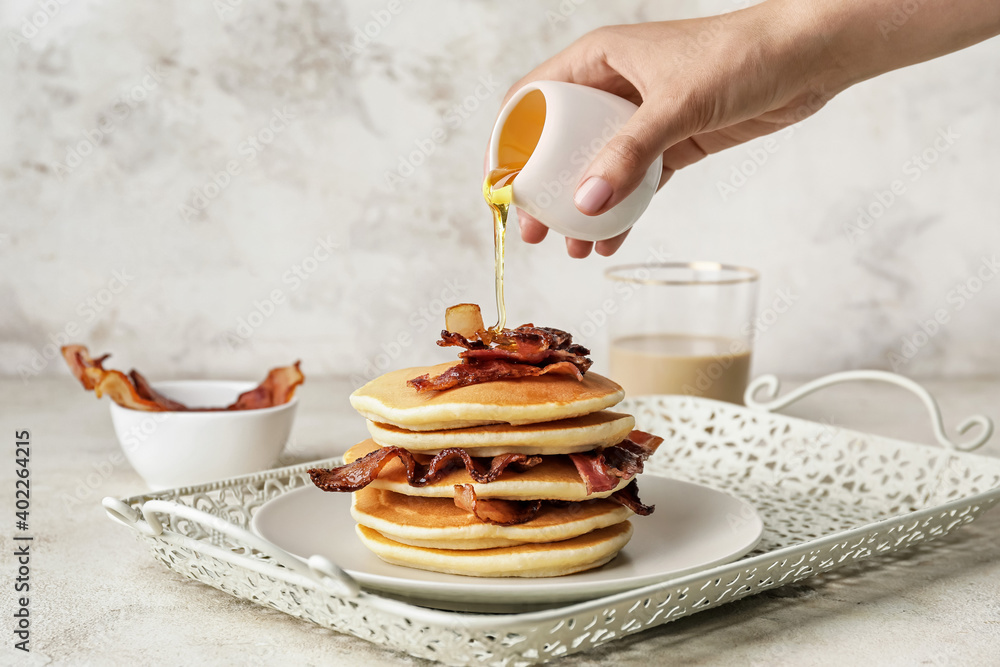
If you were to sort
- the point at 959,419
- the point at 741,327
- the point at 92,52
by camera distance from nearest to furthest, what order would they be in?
the point at 741,327 < the point at 959,419 < the point at 92,52

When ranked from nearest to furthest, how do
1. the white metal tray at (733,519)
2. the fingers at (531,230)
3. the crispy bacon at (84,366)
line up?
the white metal tray at (733,519), the crispy bacon at (84,366), the fingers at (531,230)

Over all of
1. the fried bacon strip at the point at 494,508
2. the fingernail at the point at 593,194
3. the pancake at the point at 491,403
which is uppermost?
the fingernail at the point at 593,194

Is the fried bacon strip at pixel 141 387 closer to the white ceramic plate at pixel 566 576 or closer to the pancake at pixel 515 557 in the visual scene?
the white ceramic plate at pixel 566 576

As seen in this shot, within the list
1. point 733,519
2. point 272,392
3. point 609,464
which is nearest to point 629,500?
point 609,464

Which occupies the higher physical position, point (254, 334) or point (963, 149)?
point (963, 149)

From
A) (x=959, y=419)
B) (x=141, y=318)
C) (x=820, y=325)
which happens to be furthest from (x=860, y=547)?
(x=141, y=318)

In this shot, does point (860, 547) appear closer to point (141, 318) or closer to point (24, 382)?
point (141, 318)

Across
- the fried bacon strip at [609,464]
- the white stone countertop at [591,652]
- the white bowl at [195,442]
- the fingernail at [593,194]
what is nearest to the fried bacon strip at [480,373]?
the fried bacon strip at [609,464]

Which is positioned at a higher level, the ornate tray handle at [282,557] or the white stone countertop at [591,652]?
the ornate tray handle at [282,557]
